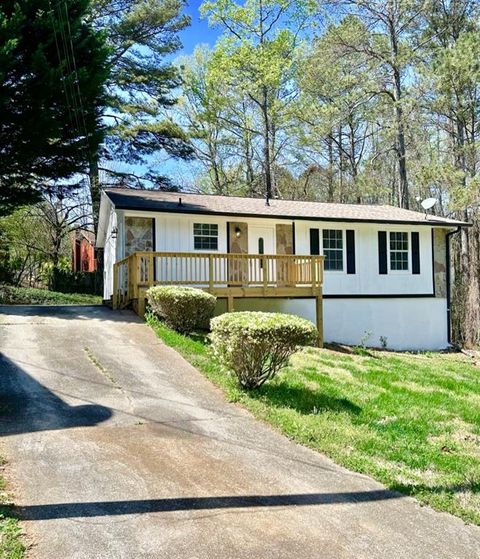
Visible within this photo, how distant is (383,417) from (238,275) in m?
7.16

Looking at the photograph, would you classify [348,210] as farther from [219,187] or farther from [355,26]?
[219,187]

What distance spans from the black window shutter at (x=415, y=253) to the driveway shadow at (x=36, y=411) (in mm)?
12449

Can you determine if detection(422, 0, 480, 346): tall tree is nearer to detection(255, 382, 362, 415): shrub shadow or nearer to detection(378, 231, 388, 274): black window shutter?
Result: detection(378, 231, 388, 274): black window shutter

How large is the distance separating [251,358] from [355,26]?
63.9 ft

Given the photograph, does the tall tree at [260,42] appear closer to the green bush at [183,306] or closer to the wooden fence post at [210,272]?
the wooden fence post at [210,272]

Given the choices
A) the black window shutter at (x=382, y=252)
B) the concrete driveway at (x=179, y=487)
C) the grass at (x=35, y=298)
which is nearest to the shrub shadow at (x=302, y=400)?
the concrete driveway at (x=179, y=487)

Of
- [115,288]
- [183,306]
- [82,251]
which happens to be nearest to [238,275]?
[183,306]

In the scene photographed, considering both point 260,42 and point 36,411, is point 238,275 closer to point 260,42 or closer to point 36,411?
point 36,411

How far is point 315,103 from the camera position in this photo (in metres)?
22.6

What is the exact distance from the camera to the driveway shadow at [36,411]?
15.6 ft

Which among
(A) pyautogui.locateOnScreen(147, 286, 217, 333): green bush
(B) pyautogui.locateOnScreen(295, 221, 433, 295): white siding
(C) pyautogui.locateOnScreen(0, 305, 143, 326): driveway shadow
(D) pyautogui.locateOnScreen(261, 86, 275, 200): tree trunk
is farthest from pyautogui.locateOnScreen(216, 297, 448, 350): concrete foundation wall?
(D) pyautogui.locateOnScreen(261, 86, 275, 200): tree trunk

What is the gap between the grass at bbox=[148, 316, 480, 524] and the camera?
3.96 meters

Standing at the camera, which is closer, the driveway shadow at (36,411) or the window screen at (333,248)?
the driveway shadow at (36,411)

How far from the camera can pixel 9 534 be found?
278cm
